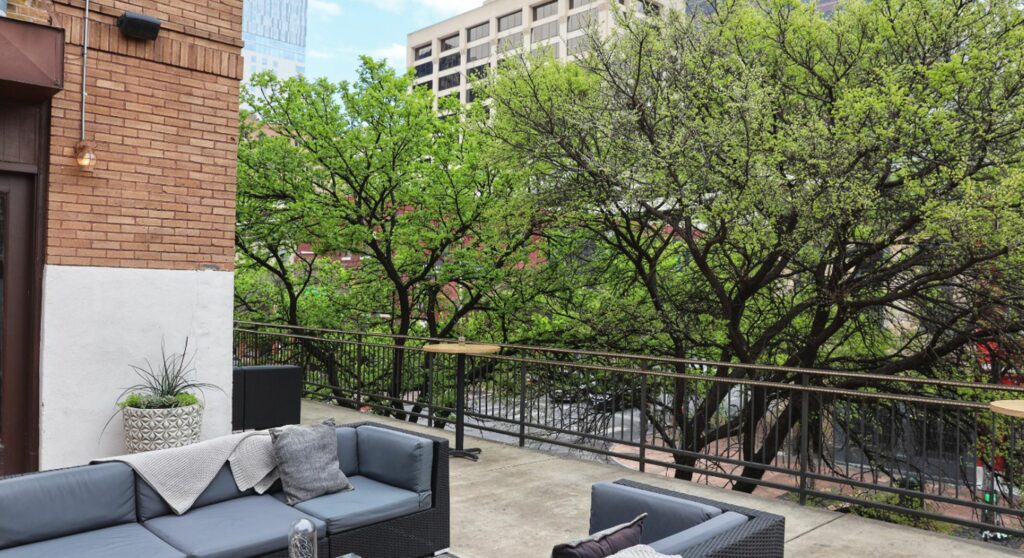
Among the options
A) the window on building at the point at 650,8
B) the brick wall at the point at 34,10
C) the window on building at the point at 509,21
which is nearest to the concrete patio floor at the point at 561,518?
the brick wall at the point at 34,10

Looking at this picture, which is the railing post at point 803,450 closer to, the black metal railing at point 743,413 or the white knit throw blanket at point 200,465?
the black metal railing at point 743,413

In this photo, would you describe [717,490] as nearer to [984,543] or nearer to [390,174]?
[984,543]

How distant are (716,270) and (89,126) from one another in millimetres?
11564

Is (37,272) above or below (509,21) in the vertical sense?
below

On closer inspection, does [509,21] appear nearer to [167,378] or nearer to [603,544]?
[167,378]

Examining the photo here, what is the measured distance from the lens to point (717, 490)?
7.20 m

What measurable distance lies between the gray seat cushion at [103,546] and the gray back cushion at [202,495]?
22 centimetres

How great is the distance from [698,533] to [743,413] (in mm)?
5157

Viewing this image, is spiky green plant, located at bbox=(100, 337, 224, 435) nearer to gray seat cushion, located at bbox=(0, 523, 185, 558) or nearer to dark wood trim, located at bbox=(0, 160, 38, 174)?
dark wood trim, located at bbox=(0, 160, 38, 174)

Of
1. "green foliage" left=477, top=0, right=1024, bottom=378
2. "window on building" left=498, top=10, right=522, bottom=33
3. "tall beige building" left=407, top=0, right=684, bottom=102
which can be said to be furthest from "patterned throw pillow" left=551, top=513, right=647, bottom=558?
"window on building" left=498, top=10, right=522, bottom=33

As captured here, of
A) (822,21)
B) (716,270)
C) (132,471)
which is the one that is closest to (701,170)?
(822,21)

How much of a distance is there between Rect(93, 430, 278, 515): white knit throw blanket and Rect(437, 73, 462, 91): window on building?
3294 inches

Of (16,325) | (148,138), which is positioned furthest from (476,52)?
(16,325)

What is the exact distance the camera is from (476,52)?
8375cm
